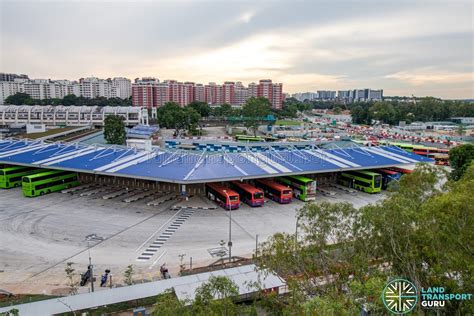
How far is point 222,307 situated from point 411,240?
6.94 m

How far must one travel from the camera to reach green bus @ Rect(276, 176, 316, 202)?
3155 cm

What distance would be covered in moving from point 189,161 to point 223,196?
23.5 feet

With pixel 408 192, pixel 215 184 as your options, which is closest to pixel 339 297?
pixel 408 192

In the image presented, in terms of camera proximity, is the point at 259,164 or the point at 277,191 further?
the point at 259,164

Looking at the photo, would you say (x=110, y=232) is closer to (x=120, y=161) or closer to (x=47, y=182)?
(x=120, y=161)

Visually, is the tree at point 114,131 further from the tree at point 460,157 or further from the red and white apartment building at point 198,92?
the red and white apartment building at point 198,92

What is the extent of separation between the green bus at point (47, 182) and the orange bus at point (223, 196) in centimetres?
A: 1577

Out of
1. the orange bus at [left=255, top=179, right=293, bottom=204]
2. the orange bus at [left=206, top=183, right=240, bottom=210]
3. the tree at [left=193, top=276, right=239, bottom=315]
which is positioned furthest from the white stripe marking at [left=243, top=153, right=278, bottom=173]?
the tree at [left=193, top=276, right=239, bottom=315]

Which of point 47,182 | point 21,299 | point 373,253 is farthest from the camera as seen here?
point 47,182

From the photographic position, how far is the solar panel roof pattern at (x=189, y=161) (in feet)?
98.7

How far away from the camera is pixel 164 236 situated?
23547mm

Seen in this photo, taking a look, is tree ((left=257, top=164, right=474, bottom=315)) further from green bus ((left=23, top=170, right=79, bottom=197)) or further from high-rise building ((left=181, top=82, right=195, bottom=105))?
high-rise building ((left=181, top=82, right=195, bottom=105))

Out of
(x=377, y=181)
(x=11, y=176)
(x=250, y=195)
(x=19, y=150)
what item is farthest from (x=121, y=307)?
(x=19, y=150)

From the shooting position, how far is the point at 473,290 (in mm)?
9375
